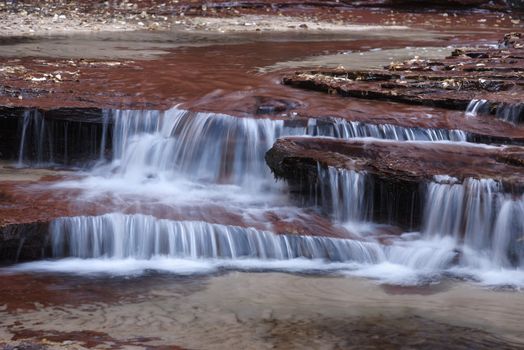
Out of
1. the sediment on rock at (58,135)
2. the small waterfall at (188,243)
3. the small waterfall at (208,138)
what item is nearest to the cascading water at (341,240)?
the small waterfall at (188,243)

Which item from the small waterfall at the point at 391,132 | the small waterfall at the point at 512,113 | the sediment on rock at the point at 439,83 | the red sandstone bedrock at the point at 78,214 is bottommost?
the red sandstone bedrock at the point at 78,214

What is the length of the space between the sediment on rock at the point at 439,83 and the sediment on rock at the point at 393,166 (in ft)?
3.89

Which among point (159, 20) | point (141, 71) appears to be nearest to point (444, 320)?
point (141, 71)

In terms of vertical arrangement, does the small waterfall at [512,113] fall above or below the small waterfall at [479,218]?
above

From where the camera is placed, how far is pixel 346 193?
7258 mm

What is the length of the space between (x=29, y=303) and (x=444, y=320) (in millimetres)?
2700

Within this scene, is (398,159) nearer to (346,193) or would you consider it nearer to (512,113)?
(346,193)

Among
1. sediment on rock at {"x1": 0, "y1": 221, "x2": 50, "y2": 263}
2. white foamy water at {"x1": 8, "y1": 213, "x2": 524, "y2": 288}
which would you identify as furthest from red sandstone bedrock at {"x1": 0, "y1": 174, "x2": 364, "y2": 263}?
white foamy water at {"x1": 8, "y1": 213, "x2": 524, "y2": 288}

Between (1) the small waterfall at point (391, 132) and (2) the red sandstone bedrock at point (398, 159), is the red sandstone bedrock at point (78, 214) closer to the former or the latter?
(2) the red sandstone bedrock at point (398, 159)

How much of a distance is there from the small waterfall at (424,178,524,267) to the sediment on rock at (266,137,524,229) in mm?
85

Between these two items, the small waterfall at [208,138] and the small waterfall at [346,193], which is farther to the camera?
the small waterfall at [208,138]

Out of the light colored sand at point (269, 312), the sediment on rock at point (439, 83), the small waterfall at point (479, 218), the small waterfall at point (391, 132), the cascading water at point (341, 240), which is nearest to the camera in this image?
the light colored sand at point (269, 312)

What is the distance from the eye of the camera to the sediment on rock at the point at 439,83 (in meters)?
8.66

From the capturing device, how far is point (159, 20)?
17.9 meters
